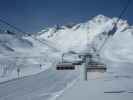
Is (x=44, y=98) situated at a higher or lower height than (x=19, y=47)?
lower

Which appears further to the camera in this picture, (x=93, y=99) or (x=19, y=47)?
(x=19, y=47)

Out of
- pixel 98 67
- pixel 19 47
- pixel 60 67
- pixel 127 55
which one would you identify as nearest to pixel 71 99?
pixel 98 67

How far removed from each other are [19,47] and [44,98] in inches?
Result: 7478

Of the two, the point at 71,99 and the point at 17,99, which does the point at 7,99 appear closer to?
the point at 17,99

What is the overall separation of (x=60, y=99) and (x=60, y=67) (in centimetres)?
3565

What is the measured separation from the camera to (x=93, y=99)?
977cm

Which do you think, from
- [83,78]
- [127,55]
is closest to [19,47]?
[127,55]

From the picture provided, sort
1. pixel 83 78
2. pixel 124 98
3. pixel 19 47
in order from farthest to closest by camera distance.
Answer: pixel 19 47
pixel 83 78
pixel 124 98

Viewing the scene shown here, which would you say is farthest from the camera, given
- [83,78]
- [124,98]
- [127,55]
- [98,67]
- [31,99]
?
[127,55]

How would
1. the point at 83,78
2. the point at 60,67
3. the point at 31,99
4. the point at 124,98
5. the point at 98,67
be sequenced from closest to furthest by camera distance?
the point at 124,98
the point at 31,99
the point at 83,78
the point at 98,67
the point at 60,67

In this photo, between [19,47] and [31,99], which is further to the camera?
[19,47]

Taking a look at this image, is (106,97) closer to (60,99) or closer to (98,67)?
(60,99)

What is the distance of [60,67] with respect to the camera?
1794 inches

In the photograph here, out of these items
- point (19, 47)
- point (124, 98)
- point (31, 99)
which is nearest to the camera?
point (124, 98)
